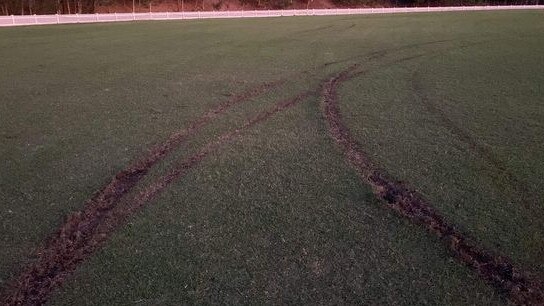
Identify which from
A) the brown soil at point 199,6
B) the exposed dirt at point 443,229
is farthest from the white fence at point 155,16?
the exposed dirt at point 443,229

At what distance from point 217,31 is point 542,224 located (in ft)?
63.3

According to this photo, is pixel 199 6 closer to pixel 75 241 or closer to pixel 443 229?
pixel 75 241

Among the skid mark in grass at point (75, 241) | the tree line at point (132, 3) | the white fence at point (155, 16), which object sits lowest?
the skid mark in grass at point (75, 241)

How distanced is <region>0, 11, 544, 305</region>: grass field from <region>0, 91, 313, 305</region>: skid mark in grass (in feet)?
0.12

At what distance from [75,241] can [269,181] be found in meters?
2.16

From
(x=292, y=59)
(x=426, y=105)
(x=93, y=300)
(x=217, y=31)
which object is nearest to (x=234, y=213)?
(x=93, y=300)

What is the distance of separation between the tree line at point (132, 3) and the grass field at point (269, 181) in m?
22.4

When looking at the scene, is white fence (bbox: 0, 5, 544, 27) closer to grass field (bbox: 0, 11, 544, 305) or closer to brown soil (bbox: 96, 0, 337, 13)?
brown soil (bbox: 96, 0, 337, 13)

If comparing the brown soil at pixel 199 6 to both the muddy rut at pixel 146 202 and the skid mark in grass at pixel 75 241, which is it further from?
the skid mark in grass at pixel 75 241

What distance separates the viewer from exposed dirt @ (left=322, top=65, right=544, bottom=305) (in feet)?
11.2

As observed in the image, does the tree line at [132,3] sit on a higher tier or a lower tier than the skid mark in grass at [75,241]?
higher

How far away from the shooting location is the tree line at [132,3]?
96.5 ft

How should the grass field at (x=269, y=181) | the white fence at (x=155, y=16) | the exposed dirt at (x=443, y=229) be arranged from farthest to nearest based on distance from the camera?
the white fence at (x=155, y=16), the grass field at (x=269, y=181), the exposed dirt at (x=443, y=229)

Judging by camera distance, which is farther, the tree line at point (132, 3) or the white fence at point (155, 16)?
the tree line at point (132, 3)
